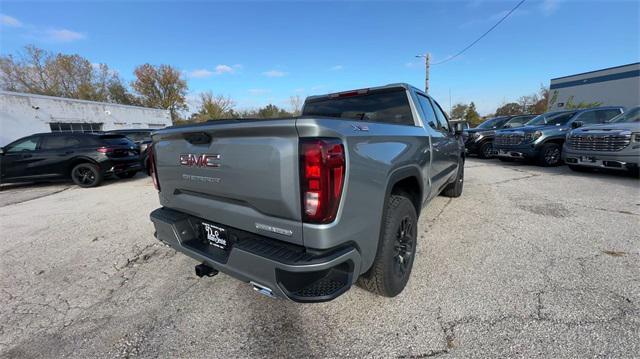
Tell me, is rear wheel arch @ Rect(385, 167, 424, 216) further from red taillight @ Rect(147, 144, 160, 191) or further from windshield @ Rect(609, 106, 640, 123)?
windshield @ Rect(609, 106, 640, 123)

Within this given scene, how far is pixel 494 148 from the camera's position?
991 cm

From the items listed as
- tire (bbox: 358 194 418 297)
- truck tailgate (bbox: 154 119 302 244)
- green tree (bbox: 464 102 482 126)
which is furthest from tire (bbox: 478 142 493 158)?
green tree (bbox: 464 102 482 126)

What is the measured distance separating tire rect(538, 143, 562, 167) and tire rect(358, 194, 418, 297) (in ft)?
27.8

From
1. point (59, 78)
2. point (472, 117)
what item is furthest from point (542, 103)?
point (59, 78)

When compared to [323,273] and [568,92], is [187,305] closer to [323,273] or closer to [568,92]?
[323,273]

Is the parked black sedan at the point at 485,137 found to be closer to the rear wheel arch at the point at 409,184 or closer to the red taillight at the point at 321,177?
the rear wheel arch at the point at 409,184

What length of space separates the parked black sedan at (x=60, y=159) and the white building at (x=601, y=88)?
40.7 metres

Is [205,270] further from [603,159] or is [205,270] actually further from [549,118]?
[549,118]

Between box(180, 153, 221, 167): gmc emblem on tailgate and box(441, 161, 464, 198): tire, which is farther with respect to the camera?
box(441, 161, 464, 198): tire

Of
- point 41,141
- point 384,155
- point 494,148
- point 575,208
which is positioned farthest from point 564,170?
point 41,141

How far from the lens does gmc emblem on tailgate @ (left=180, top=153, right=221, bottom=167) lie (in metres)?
1.96

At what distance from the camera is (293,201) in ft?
5.34

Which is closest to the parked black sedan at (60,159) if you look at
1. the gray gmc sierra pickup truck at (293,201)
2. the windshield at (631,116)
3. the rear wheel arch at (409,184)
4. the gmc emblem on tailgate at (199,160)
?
the gray gmc sierra pickup truck at (293,201)

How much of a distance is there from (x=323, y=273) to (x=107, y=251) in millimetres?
3346
